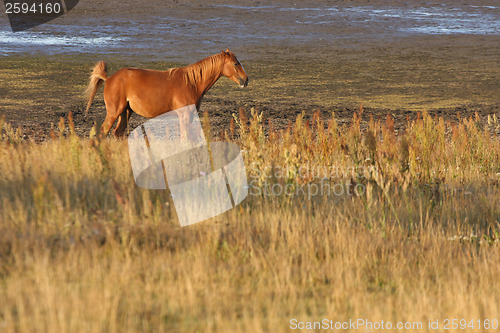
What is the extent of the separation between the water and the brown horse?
17265 mm

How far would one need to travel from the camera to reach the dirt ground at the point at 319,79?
52.6 feet

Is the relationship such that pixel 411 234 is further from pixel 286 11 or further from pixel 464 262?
pixel 286 11

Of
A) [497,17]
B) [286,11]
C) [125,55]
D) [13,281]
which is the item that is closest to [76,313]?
[13,281]

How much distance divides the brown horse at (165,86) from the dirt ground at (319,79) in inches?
72.0

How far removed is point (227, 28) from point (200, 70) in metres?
25.2

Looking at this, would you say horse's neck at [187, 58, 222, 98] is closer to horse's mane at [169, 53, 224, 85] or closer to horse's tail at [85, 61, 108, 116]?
horse's mane at [169, 53, 224, 85]

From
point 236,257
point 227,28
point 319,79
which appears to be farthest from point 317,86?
point 236,257

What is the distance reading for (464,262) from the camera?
17.6ft

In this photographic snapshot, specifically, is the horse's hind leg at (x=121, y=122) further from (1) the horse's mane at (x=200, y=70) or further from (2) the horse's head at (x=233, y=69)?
(2) the horse's head at (x=233, y=69)

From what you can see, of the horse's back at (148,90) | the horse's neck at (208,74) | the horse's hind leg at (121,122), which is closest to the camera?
the horse's back at (148,90)

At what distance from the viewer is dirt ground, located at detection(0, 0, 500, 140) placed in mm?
16031

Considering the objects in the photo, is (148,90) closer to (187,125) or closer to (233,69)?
(187,125)

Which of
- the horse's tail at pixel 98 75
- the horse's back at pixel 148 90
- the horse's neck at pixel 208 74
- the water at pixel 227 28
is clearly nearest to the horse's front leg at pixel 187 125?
the horse's back at pixel 148 90

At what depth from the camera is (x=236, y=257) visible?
17.2ft
